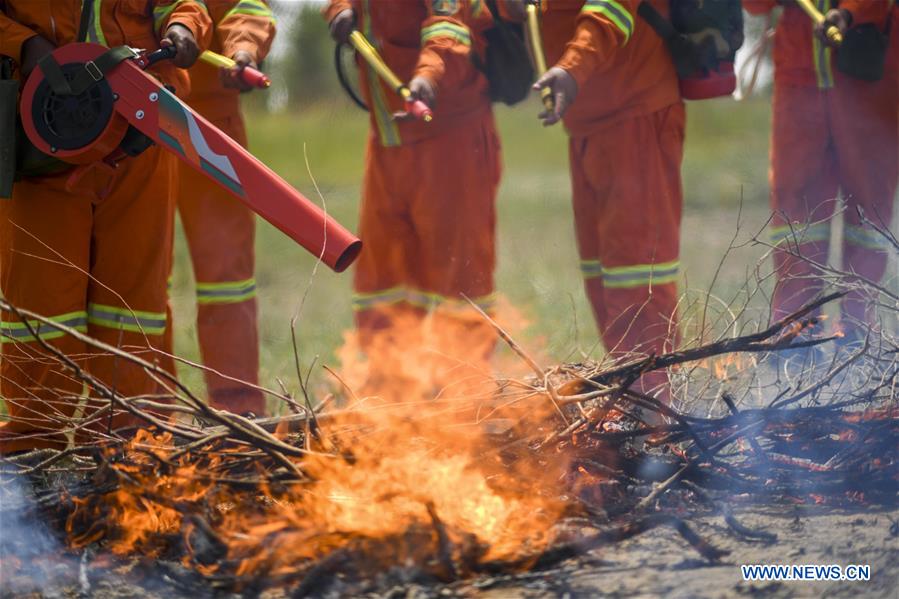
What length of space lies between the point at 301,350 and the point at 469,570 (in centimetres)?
309

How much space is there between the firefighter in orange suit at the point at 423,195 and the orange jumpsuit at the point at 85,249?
1030 mm

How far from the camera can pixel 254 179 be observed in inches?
119

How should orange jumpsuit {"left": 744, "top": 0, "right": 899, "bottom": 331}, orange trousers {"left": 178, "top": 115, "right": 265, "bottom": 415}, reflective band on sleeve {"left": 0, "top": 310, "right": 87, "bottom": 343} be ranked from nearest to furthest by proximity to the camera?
reflective band on sleeve {"left": 0, "top": 310, "right": 87, "bottom": 343}, orange trousers {"left": 178, "top": 115, "right": 265, "bottom": 415}, orange jumpsuit {"left": 744, "top": 0, "right": 899, "bottom": 331}

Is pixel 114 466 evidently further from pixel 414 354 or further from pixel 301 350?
pixel 301 350

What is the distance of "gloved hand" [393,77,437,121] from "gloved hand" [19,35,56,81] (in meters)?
1.38

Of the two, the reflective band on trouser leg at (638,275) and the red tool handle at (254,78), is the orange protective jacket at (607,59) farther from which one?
the red tool handle at (254,78)

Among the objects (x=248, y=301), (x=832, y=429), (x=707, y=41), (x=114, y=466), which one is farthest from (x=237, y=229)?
(x=832, y=429)

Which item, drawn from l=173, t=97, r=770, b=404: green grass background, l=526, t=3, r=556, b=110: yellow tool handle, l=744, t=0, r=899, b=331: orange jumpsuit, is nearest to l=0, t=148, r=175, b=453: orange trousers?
l=173, t=97, r=770, b=404: green grass background

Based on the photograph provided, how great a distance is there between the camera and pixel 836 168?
15.0ft

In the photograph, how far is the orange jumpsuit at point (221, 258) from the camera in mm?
4250

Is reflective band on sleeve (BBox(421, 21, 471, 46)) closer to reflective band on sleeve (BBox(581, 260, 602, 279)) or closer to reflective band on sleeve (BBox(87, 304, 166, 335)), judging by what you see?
reflective band on sleeve (BBox(581, 260, 602, 279))

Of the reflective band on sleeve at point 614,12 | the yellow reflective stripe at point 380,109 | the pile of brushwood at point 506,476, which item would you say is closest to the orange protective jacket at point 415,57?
the yellow reflective stripe at point 380,109

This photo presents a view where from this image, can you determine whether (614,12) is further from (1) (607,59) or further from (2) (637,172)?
(2) (637,172)

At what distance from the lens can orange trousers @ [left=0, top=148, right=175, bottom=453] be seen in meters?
3.48
